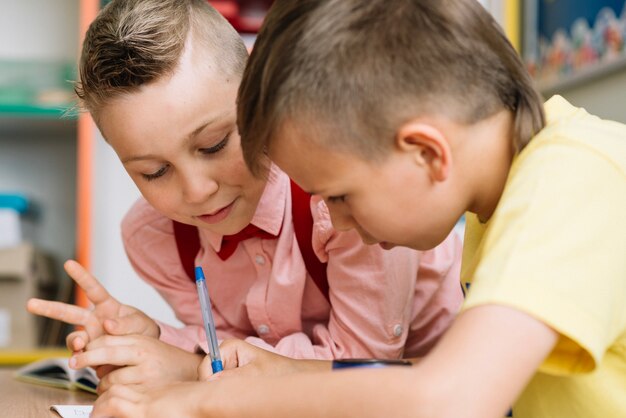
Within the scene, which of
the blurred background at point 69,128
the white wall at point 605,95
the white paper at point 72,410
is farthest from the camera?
the blurred background at point 69,128

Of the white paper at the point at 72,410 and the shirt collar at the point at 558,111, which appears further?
the white paper at the point at 72,410

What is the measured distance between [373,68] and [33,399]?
21.3 inches

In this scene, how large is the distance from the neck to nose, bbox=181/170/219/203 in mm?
309

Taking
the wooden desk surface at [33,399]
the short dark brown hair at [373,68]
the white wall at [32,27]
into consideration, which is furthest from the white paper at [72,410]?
the white wall at [32,27]

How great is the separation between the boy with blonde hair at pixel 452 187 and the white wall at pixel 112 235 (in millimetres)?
1227

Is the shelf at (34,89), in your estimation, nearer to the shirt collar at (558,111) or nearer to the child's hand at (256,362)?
the child's hand at (256,362)

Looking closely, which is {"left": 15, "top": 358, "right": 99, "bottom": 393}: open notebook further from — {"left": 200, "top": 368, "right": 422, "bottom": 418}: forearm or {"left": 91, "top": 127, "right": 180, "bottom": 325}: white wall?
{"left": 91, "top": 127, "right": 180, "bottom": 325}: white wall

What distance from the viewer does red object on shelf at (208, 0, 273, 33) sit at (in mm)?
1999

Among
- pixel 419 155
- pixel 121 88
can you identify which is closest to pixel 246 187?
pixel 121 88

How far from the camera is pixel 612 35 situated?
1733 mm

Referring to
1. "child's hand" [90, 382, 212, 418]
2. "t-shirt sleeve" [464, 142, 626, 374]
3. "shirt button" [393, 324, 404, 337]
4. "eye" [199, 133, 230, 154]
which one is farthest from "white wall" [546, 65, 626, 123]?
"child's hand" [90, 382, 212, 418]

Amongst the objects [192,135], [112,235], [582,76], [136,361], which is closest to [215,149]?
[192,135]

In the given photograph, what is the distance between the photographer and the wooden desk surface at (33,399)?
78 centimetres

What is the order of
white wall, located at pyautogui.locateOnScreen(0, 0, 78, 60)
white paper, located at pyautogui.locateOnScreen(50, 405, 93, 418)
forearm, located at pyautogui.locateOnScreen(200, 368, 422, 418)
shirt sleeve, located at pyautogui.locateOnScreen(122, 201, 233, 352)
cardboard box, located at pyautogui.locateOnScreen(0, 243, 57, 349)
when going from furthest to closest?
white wall, located at pyautogui.locateOnScreen(0, 0, 78, 60) < cardboard box, located at pyautogui.locateOnScreen(0, 243, 57, 349) < shirt sleeve, located at pyautogui.locateOnScreen(122, 201, 233, 352) < white paper, located at pyautogui.locateOnScreen(50, 405, 93, 418) < forearm, located at pyautogui.locateOnScreen(200, 368, 422, 418)
